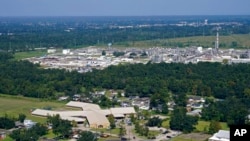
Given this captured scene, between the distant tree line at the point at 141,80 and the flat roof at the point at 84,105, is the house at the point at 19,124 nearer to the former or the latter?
the flat roof at the point at 84,105

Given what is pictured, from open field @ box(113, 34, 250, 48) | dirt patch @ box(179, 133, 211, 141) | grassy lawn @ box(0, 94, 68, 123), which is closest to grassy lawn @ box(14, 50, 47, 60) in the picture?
open field @ box(113, 34, 250, 48)

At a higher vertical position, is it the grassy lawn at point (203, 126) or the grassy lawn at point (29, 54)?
the grassy lawn at point (29, 54)

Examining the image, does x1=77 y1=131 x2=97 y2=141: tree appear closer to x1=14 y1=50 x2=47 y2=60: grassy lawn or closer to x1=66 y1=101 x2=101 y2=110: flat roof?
x1=66 y1=101 x2=101 y2=110: flat roof

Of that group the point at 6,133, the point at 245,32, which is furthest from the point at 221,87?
the point at 245,32

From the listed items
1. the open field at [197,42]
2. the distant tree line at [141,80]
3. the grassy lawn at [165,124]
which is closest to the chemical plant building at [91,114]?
the grassy lawn at [165,124]

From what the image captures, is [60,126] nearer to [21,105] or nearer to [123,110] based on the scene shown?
[123,110]

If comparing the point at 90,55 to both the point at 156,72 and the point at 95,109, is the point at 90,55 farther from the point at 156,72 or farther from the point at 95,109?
the point at 95,109
